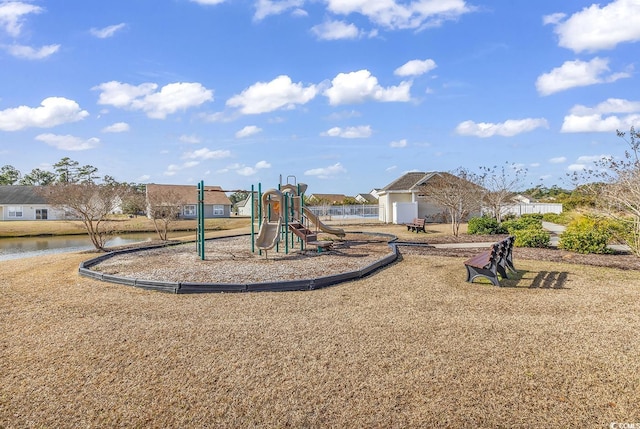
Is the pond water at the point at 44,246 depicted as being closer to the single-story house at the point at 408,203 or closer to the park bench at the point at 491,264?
the single-story house at the point at 408,203

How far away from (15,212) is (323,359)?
57.1 m

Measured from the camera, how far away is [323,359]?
14.0ft

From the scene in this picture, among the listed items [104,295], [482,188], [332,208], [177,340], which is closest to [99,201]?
[104,295]

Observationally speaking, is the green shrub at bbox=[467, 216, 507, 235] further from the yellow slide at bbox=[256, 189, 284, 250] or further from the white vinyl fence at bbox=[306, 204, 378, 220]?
the white vinyl fence at bbox=[306, 204, 378, 220]

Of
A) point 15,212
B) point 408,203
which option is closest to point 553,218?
point 408,203

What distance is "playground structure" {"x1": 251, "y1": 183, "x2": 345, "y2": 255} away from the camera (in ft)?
41.2

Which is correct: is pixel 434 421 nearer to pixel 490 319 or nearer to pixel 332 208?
pixel 490 319

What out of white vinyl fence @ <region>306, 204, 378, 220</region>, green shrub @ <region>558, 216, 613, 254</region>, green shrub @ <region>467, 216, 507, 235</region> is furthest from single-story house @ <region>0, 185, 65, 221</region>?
green shrub @ <region>558, 216, 613, 254</region>

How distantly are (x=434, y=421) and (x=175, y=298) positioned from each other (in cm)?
539

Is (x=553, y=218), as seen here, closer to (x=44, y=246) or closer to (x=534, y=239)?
(x=534, y=239)

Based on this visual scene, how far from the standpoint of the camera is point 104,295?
23.7 feet

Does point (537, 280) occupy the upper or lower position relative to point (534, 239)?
lower

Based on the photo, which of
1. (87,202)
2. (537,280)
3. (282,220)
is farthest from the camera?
(87,202)

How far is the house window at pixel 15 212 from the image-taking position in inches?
1834
